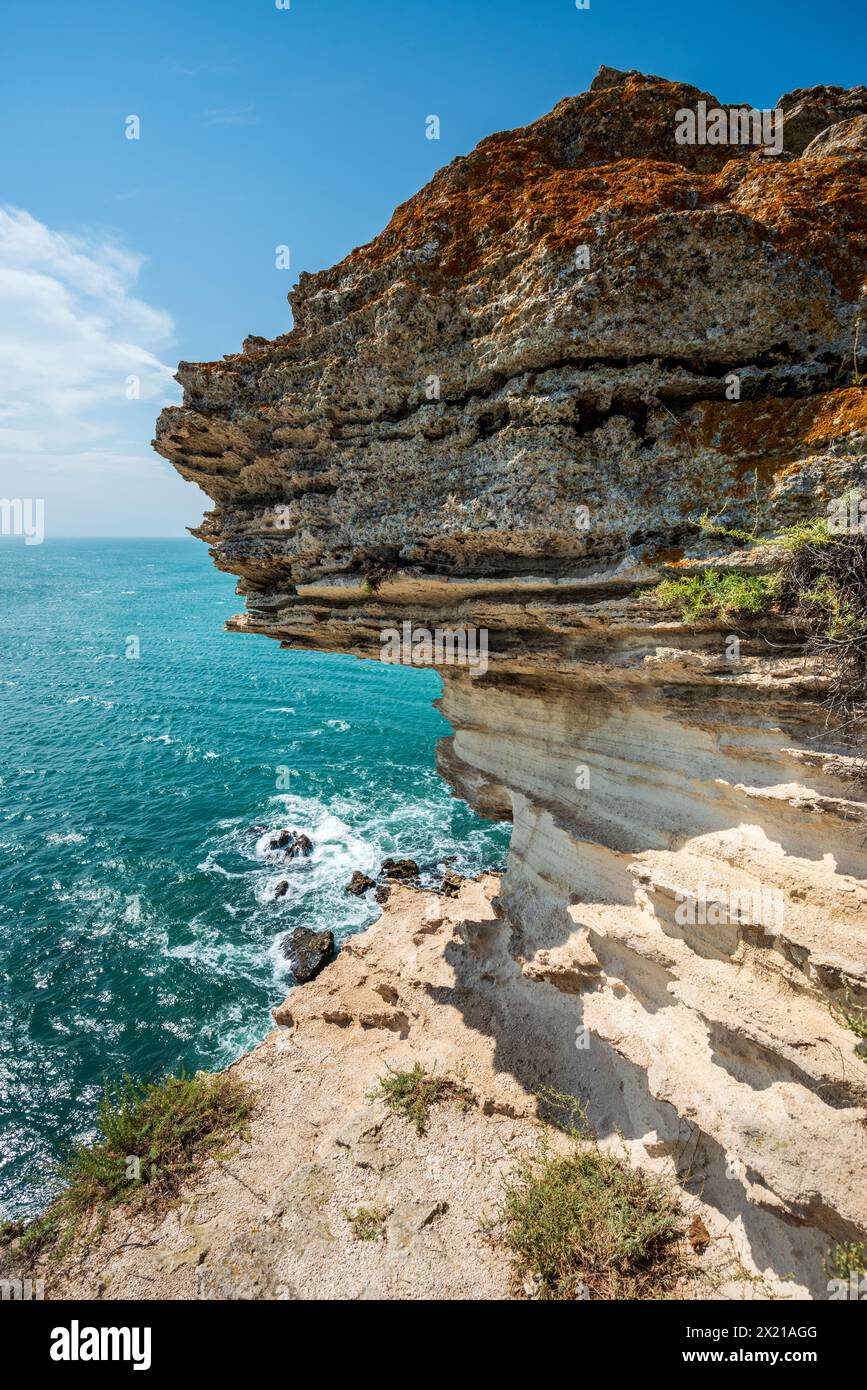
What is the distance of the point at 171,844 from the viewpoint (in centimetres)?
2545

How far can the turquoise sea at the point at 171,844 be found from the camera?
16.2 meters

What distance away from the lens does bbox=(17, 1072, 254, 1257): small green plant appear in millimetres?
9969

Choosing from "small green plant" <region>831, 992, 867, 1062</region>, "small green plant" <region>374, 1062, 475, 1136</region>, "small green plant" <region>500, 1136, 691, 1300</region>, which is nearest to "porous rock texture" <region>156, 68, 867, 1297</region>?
"small green plant" <region>831, 992, 867, 1062</region>

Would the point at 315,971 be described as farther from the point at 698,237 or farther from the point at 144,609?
the point at 144,609

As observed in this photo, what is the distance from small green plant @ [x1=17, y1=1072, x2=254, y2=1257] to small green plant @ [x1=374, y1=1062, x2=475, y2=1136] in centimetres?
321

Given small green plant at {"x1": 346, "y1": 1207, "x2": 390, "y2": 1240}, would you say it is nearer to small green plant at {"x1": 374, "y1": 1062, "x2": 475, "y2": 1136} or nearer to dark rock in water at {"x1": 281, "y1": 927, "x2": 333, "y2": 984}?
small green plant at {"x1": 374, "y1": 1062, "x2": 475, "y2": 1136}

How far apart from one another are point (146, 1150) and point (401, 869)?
13.5m

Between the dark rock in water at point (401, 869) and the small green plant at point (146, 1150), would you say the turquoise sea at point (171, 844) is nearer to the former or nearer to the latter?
the dark rock in water at point (401, 869)

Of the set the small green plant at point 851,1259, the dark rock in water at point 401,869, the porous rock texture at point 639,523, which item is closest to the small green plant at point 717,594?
the porous rock texture at point 639,523

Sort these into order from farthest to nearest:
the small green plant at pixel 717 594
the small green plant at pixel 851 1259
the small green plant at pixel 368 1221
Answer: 1. the small green plant at pixel 368 1221
2. the small green plant at pixel 717 594
3. the small green plant at pixel 851 1259

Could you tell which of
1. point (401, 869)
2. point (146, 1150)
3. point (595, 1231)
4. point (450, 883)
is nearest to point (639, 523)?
point (595, 1231)

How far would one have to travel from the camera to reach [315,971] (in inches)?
724

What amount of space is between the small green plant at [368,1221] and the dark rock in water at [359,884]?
13473 millimetres

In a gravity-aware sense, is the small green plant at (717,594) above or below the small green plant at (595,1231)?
above
